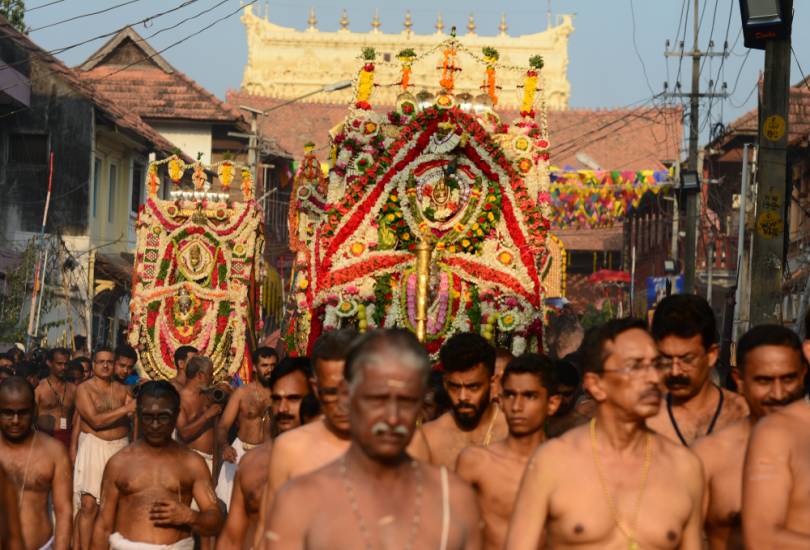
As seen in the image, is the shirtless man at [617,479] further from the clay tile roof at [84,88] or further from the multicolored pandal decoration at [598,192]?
the multicolored pandal decoration at [598,192]

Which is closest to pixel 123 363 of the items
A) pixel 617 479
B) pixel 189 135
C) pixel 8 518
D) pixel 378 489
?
pixel 8 518

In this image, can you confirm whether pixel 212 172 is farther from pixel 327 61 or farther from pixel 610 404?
pixel 610 404

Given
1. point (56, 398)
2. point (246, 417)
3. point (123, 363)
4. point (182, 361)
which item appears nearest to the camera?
point (246, 417)

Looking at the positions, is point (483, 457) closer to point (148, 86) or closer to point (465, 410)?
point (465, 410)

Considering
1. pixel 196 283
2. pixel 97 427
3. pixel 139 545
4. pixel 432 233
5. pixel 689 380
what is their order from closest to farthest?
pixel 689 380
pixel 139 545
pixel 97 427
pixel 432 233
pixel 196 283

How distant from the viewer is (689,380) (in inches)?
289

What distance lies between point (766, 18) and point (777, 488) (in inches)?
293

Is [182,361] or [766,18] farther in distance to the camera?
[182,361]

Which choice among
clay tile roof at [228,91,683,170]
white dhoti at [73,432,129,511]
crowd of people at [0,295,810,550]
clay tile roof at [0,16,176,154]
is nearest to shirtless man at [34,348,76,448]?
white dhoti at [73,432,129,511]

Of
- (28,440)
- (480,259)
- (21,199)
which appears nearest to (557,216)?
(21,199)

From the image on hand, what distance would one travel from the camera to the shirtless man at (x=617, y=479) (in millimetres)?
5742

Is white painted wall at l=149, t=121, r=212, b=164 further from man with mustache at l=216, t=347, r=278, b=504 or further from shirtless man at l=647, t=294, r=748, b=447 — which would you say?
shirtless man at l=647, t=294, r=748, b=447

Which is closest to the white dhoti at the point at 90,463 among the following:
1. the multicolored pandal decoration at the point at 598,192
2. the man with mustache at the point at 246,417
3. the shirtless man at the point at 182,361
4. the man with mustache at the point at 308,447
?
the man with mustache at the point at 246,417

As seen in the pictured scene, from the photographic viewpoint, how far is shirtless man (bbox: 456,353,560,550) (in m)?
7.28
